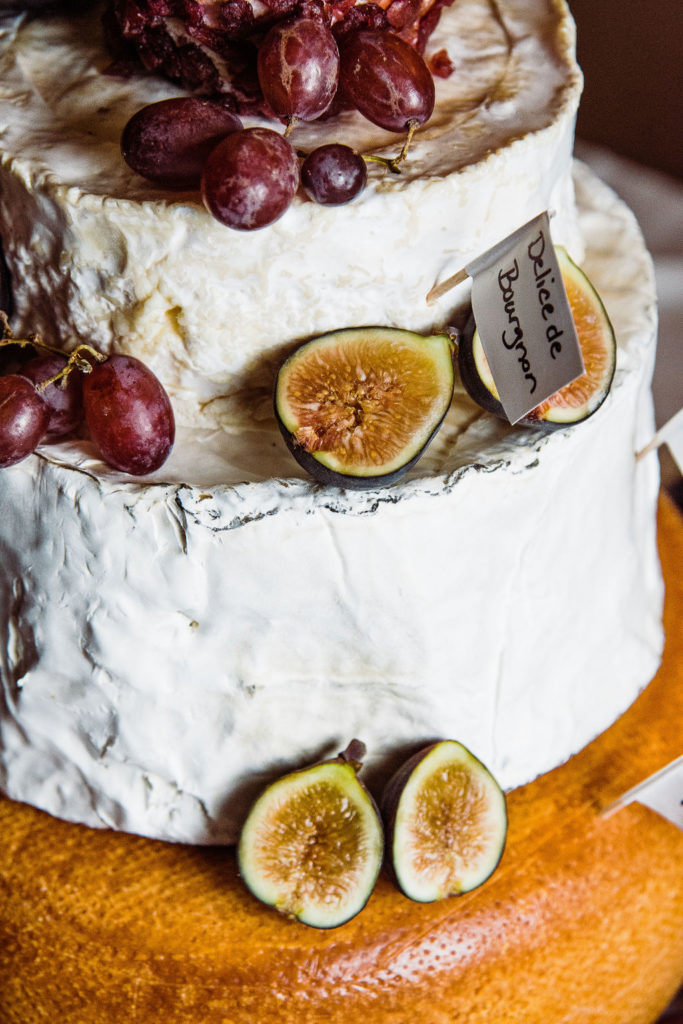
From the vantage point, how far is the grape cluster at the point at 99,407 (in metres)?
1.03

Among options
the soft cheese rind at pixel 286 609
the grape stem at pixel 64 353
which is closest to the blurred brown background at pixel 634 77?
the soft cheese rind at pixel 286 609

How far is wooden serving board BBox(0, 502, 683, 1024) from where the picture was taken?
A: 1.19 m

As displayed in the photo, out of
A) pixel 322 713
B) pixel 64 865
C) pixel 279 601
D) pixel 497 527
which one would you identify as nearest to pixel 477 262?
pixel 497 527

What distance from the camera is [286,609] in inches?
43.5

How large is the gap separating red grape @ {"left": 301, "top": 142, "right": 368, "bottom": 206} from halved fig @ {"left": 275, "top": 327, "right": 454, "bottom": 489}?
16 cm

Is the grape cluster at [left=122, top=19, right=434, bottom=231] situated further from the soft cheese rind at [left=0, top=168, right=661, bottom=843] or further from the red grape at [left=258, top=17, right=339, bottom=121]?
the soft cheese rind at [left=0, top=168, right=661, bottom=843]

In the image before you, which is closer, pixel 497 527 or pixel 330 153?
pixel 330 153

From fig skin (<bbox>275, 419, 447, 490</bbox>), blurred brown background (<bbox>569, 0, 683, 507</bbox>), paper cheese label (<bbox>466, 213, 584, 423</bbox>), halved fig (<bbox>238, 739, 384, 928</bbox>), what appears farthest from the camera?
A: blurred brown background (<bbox>569, 0, 683, 507</bbox>)

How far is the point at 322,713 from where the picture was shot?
3.92 feet

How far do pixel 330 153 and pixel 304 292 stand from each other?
156mm

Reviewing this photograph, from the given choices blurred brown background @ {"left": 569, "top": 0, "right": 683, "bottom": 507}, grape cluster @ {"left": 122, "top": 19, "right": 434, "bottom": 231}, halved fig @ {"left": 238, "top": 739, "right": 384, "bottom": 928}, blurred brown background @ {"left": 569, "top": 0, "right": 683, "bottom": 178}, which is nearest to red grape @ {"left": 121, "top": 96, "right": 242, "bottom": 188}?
grape cluster @ {"left": 122, "top": 19, "right": 434, "bottom": 231}

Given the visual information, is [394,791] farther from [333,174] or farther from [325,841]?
[333,174]

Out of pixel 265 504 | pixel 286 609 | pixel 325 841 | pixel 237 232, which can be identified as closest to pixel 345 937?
pixel 325 841

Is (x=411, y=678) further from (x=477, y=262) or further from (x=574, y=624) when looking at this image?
(x=477, y=262)
